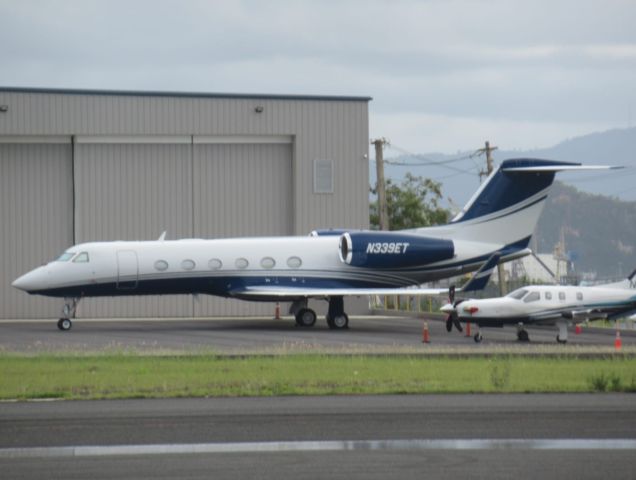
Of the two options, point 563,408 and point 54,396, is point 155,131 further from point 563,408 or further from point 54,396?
point 563,408

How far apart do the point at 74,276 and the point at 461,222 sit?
42.9ft

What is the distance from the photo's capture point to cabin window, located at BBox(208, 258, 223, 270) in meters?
39.2

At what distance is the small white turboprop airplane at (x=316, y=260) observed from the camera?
3816 centimetres

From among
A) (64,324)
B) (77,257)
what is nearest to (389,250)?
(77,257)

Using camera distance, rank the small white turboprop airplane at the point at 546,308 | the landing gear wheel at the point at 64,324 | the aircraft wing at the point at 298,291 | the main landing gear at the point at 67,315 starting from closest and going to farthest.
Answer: the small white turboprop airplane at the point at 546,308, the landing gear wheel at the point at 64,324, the main landing gear at the point at 67,315, the aircraft wing at the point at 298,291

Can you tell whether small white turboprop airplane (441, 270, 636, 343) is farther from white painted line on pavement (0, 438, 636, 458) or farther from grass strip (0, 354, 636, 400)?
white painted line on pavement (0, 438, 636, 458)

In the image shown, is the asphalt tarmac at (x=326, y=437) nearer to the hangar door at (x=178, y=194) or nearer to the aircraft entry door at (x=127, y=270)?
the aircraft entry door at (x=127, y=270)

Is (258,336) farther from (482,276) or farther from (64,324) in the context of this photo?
(64,324)

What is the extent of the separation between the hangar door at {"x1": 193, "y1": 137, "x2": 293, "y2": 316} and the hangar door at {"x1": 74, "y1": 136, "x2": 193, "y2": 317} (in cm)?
51

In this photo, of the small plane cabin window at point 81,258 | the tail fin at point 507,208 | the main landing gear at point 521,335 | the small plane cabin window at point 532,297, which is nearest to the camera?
the small plane cabin window at point 532,297

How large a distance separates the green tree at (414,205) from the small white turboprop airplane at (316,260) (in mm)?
40828

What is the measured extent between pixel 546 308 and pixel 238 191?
2032 centimetres

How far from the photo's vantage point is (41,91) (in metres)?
46.9

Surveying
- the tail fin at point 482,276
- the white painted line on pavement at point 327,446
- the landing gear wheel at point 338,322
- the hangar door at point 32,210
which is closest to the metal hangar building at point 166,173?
the hangar door at point 32,210
